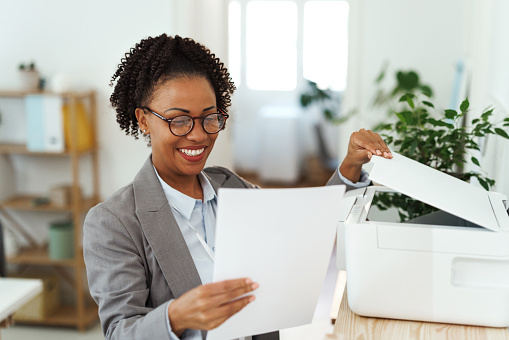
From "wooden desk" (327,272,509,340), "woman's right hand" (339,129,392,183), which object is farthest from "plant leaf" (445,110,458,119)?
"wooden desk" (327,272,509,340)

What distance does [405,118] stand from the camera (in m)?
1.59

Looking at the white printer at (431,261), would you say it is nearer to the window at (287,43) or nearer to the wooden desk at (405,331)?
the wooden desk at (405,331)

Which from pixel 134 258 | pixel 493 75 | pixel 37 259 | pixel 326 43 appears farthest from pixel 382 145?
pixel 326 43

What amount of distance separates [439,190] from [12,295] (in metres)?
1.63

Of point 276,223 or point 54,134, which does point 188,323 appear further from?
point 54,134

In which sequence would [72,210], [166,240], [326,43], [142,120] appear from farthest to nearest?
[326,43]
[72,210]
[142,120]
[166,240]

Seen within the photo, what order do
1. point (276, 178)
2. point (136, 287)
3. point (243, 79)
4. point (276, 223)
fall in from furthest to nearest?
point (243, 79)
point (276, 178)
point (136, 287)
point (276, 223)

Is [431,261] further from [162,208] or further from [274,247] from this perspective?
[162,208]

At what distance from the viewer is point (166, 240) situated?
3.93ft

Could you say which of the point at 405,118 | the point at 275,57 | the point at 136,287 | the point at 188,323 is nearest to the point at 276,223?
the point at 188,323

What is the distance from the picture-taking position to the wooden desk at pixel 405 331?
1053 mm

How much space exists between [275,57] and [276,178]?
1523mm

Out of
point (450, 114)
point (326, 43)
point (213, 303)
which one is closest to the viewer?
point (213, 303)

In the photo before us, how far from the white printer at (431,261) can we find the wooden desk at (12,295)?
54.2 inches
